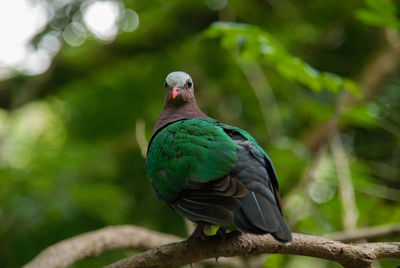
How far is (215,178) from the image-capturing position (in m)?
2.52

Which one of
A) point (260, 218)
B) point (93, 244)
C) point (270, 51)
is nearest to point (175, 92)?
point (270, 51)

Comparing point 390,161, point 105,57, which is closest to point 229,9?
point 105,57

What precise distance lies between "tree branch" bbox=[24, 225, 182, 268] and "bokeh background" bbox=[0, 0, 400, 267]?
125 centimetres

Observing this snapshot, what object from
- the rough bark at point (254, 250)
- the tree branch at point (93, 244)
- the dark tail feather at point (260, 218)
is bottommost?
the tree branch at point (93, 244)

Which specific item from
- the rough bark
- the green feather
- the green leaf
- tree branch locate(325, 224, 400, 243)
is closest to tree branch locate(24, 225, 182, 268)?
the rough bark

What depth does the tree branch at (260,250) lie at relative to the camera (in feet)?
8.49

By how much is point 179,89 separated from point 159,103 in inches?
91.0

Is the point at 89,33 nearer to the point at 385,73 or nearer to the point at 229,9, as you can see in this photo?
the point at 229,9

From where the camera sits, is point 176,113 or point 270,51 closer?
point 176,113

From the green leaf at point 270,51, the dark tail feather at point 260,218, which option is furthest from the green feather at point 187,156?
the green leaf at point 270,51

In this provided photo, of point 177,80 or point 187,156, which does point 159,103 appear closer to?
point 177,80

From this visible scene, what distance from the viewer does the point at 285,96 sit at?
627 cm

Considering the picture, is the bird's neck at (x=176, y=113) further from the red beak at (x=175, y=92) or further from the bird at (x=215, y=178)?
the bird at (x=215, y=178)

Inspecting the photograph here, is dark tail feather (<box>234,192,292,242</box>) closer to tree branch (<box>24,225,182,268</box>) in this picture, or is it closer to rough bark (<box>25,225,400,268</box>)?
rough bark (<box>25,225,400,268</box>)
